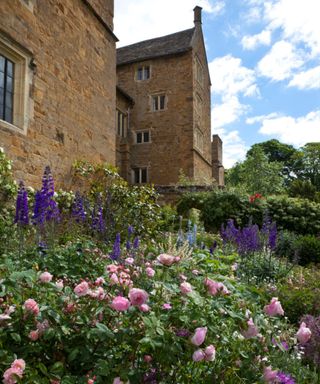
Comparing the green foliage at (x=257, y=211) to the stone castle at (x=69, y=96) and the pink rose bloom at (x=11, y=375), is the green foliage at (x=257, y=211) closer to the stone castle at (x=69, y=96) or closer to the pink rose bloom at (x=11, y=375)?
the stone castle at (x=69, y=96)

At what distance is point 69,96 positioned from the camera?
387 inches

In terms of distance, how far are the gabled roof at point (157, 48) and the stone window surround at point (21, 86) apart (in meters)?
14.9

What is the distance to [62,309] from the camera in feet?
5.91

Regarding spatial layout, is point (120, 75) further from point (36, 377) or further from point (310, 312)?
point (36, 377)

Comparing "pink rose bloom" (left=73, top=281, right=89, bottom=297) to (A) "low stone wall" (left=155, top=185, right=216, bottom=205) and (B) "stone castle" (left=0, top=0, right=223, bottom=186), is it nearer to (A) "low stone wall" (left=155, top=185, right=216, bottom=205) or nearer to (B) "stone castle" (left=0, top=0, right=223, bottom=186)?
(B) "stone castle" (left=0, top=0, right=223, bottom=186)

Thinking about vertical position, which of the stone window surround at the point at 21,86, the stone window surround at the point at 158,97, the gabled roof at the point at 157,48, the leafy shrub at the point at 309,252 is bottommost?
the leafy shrub at the point at 309,252

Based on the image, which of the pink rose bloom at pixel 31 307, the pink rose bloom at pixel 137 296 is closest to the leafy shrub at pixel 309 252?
the pink rose bloom at pixel 137 296

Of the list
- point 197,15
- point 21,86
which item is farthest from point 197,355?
point 197,15

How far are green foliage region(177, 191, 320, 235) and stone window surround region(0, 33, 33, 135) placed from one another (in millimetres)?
7338

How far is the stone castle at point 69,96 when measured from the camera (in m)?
7.89

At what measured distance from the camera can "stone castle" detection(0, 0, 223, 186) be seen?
789 cm

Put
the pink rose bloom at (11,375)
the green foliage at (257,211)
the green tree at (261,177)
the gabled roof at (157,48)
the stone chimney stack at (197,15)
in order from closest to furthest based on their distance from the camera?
the pink rose bloom at (11,375)
the green foliage at (257,211)
the gabled roof at (157,48)
the stone chimney stack at (197,15)
the green tree at (261,177)

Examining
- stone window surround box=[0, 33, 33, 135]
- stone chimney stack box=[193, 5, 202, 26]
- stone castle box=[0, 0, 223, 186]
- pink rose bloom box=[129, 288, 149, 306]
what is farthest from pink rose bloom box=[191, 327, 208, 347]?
stone chimney stack box=[193, 5, 202, 26]

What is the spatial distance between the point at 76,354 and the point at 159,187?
48.8 ft
